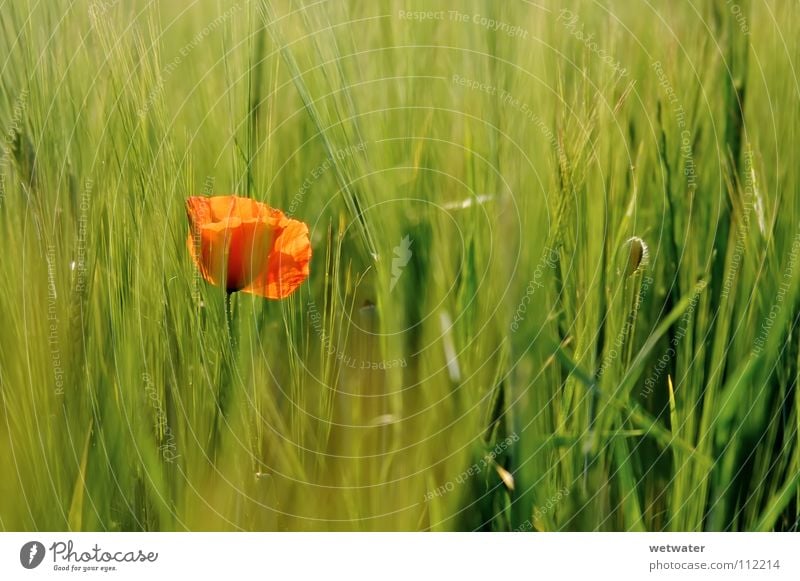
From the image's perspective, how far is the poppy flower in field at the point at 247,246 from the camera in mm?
459

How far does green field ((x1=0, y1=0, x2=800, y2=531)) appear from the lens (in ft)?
1.57

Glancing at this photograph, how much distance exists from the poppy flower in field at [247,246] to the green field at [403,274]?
0.02 m

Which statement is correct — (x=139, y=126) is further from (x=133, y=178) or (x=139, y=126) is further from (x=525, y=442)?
(x=525, y=442)

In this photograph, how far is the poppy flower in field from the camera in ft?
1.51

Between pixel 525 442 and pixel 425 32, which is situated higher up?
pixel 425 32

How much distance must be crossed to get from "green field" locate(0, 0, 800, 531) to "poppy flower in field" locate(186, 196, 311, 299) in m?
0.02

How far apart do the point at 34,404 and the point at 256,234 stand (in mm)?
213

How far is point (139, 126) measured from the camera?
A: 49 cm

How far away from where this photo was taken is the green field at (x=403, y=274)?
478mm

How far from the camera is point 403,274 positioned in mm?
477

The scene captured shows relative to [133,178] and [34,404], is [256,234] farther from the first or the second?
[34,404]

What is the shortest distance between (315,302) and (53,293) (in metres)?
0.20
